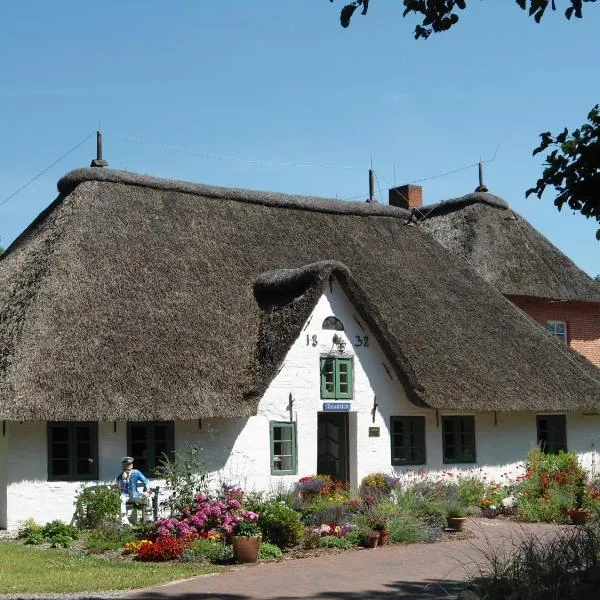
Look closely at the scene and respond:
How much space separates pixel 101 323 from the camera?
772 inches

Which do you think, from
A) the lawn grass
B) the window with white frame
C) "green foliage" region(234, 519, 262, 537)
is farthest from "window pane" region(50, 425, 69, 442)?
the window with white frame

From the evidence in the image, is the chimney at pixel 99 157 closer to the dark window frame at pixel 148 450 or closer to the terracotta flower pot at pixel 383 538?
the dark window frame at pixel 148 450

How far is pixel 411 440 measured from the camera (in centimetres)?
2328

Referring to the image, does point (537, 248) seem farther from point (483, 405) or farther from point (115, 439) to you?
point (115, 439)

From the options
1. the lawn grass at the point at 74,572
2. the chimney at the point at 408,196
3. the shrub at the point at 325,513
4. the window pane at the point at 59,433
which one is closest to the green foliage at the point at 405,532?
the shrub at the point at 325,513

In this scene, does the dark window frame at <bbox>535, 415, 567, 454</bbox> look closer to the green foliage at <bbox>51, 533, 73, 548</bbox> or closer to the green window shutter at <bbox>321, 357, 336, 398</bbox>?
the green window shutter at <bbox>321, 357, 336, 398</bbox>

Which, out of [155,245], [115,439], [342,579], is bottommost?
[342,579]

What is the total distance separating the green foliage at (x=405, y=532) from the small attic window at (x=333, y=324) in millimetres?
5684

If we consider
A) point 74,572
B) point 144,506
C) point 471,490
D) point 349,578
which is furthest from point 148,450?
point 349,578

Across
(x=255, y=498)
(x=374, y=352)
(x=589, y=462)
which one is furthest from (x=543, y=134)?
(x=589, y=462)

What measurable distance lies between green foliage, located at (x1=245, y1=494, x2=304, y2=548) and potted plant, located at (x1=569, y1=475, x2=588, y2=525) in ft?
19.4

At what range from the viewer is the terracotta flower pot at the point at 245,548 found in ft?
49.1

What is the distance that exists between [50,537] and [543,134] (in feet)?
39.4

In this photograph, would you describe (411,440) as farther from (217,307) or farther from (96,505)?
(96,505)
